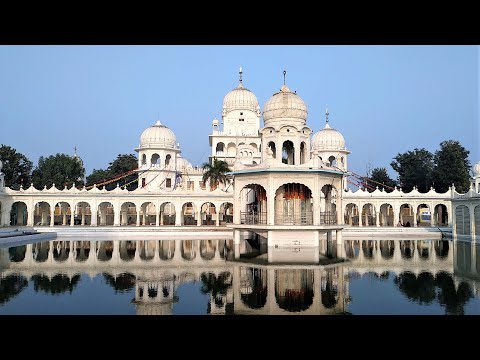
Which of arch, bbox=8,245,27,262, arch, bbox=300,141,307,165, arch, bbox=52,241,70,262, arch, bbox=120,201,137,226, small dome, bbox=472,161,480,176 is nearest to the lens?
arch, bbox=8,245,27,262

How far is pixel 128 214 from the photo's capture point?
1938 inches

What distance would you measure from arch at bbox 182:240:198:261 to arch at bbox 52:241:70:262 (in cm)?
605

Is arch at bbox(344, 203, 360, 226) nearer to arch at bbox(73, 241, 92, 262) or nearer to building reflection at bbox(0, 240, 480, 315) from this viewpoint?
building reflection at bbox(0, 240, 480, 315)

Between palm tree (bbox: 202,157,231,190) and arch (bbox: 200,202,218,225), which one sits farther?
arch (bbox: 200,202,218,225)

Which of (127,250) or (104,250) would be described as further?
(127,250)

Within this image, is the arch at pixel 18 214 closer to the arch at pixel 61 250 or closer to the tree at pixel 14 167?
the tree at pixel 14 167

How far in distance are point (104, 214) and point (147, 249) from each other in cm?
2164

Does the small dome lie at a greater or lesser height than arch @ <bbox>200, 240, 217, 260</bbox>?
greater

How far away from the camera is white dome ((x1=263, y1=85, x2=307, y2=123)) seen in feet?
93.0

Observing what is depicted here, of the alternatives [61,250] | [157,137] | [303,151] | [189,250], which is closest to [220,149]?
[157,137]

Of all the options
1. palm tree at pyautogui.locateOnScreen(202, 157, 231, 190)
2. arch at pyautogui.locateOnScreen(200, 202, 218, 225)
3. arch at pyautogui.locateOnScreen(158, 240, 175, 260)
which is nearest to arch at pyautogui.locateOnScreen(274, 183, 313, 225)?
arch at pyautogui.locateOnScreen(158, 240, 175, 260)

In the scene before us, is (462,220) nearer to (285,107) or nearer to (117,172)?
(285,107)
